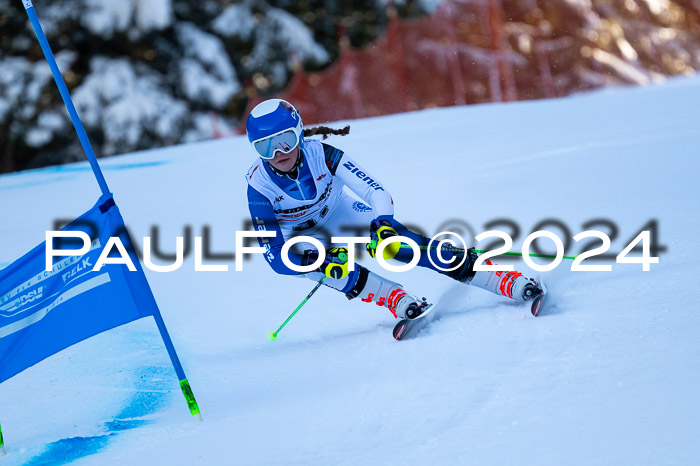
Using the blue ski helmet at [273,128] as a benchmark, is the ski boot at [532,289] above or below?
below

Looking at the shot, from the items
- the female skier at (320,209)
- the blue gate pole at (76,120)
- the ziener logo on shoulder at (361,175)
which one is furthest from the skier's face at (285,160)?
the blue gate pole at (76,120)

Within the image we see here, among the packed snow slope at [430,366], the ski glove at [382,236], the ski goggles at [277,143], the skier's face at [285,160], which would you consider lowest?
the packed snow slope at [430,366]

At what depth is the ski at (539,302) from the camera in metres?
3.46

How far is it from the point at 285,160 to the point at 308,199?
29 centimetres

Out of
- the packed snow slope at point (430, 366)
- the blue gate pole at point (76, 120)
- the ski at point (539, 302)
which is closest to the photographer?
the packed snow slope at point (430, 366)

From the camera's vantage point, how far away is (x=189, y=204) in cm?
847

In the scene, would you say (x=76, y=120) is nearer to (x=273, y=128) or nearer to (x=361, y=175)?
(x=273, y=128)

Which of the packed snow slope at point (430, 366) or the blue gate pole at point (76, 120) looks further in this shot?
the blue gate pole at point (76, 120)

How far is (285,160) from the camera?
3629 millimetres

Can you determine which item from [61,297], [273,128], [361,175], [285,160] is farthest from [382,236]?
[61,297]

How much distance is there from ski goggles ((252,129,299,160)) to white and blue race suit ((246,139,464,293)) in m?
0.17

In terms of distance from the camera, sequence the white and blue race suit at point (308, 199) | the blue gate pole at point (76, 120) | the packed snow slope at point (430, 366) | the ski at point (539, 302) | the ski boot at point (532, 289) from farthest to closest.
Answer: the white and blue race suit at point (308, 199)
the ski boot at point (532, 289)
the ski at point (539, 302)
the blue gate pole at point (76, 120)
the packed snow slope at point (430, 366)

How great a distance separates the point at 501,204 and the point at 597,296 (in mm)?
2871

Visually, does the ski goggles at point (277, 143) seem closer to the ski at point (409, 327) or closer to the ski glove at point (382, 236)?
the ski glove at point (382, 236)
